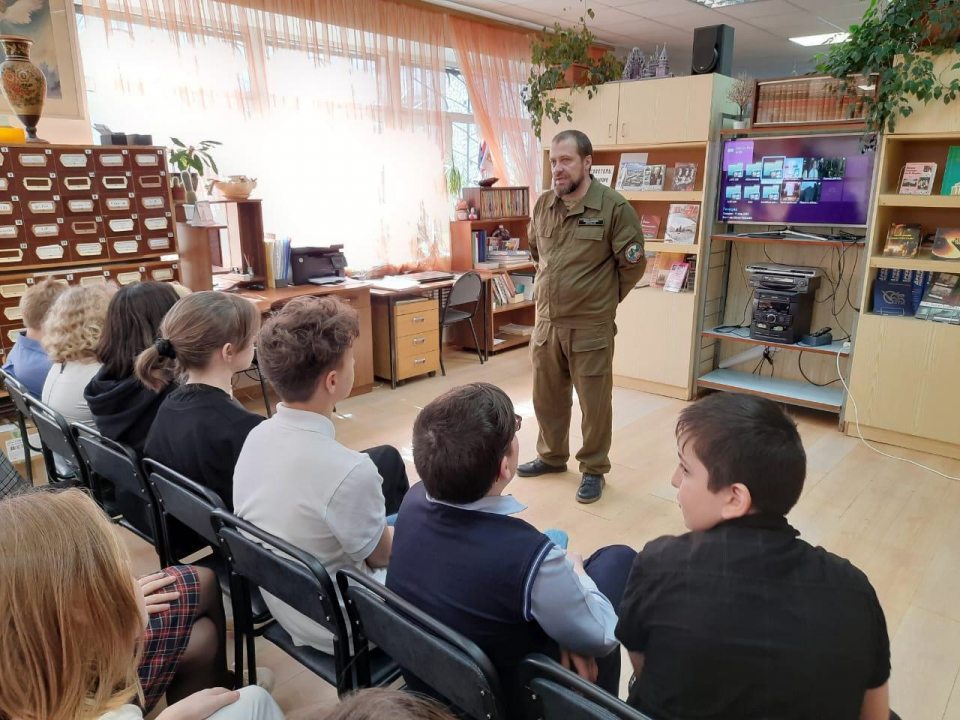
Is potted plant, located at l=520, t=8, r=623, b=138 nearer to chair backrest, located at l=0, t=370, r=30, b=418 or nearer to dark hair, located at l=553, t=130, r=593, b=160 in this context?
dark hair, located at l=553, t=130, r=593, b=160

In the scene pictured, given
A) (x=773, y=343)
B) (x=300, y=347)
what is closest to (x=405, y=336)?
(x=773, y=343)

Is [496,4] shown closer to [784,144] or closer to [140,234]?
[784,144]

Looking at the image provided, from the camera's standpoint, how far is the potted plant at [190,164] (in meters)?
3.95

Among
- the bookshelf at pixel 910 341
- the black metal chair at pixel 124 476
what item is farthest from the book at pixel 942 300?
the black metal chair at pixel 124 476

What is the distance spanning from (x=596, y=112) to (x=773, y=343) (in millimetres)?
1950

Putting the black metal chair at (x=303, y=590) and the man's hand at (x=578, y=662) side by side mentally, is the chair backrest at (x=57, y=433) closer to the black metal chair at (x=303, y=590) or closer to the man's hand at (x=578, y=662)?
the black metal chair at (x=303, y=590)

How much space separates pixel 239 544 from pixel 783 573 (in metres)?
1.07

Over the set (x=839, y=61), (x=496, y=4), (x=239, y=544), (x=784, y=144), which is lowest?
(x=239, y=544)

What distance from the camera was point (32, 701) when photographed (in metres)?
0.82

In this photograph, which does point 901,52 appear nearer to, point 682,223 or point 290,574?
point 682,223

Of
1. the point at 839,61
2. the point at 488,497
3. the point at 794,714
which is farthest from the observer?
the point at 839,61

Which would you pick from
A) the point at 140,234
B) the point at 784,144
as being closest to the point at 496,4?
the point at 784,144

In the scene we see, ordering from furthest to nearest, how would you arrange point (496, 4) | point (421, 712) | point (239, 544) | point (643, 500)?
point (496, 4) → point (643, 500) → point (239, 544) → point (421, 712)

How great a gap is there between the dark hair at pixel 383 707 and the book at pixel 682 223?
4201mm
